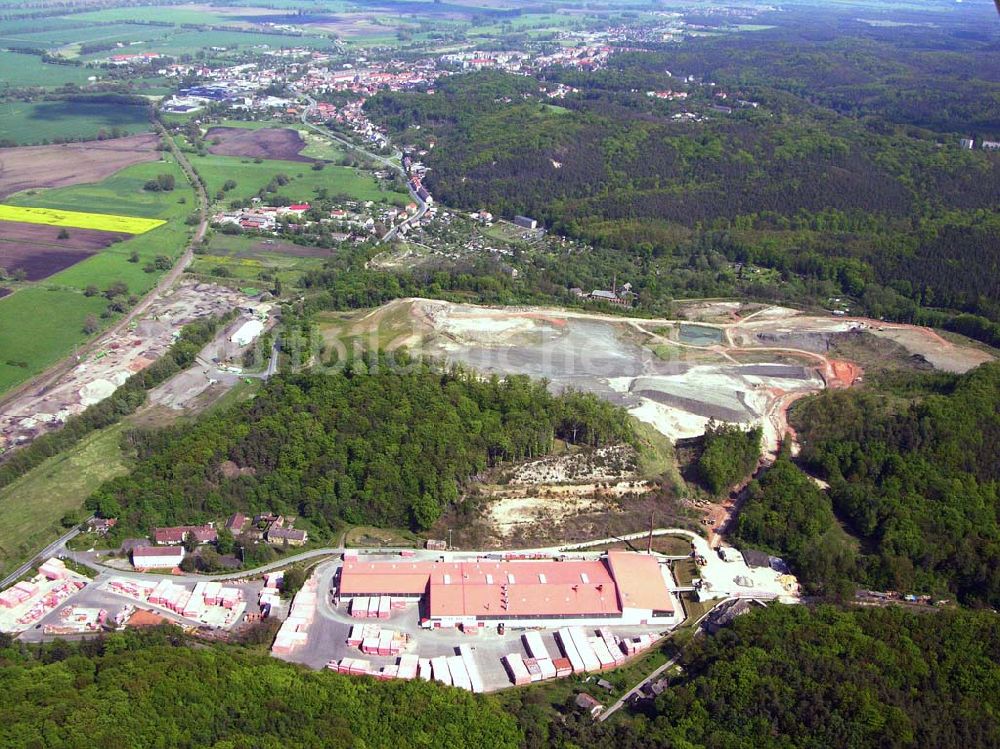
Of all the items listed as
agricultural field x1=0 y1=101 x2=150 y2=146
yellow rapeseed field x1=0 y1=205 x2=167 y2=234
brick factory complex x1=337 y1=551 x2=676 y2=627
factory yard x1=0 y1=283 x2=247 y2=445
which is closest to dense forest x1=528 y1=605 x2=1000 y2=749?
brick factory complex x1=337 y1=551 x2=676 y2=627

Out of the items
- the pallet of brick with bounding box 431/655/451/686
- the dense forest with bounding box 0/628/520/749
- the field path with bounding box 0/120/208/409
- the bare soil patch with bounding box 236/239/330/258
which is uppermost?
the dense forest with bounding box 0/628/520/749

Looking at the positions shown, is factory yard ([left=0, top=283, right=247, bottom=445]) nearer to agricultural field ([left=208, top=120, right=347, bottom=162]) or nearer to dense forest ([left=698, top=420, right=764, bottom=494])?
dense forest ([left=698, top=420, right=764, bottom=494])

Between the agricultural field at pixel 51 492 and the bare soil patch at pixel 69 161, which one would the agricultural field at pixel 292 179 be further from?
the agricultural field at pixel 51 492

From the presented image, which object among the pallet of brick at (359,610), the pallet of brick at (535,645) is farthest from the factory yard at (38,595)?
the pallet of brick at (535,645)

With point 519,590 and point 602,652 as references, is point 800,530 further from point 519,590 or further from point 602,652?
point 519,590

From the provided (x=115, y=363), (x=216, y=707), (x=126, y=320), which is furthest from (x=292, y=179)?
(x=216, y=707)

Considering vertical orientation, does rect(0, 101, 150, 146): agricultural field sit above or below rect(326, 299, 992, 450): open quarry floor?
above

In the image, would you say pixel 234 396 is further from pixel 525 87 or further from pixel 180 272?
pixel 525 87
